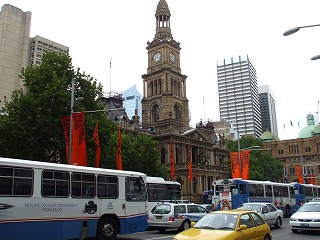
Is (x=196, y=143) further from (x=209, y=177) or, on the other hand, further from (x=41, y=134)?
(x=41, y=134)

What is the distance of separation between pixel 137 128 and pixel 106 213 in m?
50.6

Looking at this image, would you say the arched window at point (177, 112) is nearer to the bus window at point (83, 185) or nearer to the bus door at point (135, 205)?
the bus door at point (135, 205)

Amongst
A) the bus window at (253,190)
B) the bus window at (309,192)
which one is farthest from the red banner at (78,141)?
the bus window at (309,192)

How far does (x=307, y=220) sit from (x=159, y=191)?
46.6 feet

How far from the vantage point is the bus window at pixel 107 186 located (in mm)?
15328

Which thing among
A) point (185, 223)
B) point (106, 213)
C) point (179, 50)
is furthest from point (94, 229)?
point (179, 50)

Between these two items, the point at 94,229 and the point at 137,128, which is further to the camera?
the point at 137,128

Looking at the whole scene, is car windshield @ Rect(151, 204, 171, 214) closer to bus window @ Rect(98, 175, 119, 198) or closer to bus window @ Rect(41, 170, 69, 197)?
bus window @ Rect(98, 175, 119, 198)

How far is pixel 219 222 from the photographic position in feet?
35.3

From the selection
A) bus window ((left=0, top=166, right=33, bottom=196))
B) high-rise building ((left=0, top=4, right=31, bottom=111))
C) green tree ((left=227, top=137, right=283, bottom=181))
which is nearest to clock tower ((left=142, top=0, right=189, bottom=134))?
green tree ((left=227, top=137, right=283, bottom=181))

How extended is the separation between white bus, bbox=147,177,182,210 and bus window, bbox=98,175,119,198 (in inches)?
468

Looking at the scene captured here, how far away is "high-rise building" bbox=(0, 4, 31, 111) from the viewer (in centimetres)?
7088

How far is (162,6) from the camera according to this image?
8306 cm

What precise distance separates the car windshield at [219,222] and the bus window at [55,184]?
582cm
